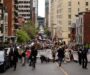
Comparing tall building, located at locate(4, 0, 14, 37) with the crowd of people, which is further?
tall building, located at locate(4, 0, 14, 37)

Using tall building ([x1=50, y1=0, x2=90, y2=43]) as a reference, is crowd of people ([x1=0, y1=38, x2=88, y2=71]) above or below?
below

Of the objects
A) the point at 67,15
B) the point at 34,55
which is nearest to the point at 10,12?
the point at 67,15

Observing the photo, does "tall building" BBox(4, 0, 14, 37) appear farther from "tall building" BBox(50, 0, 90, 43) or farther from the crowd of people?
the crowd of people

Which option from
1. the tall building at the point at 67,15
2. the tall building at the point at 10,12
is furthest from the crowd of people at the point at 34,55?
the tall building at the point at 67,15

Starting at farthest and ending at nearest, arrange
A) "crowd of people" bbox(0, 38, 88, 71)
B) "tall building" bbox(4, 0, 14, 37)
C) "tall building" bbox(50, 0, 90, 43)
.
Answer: "tall building" bbox(50, 0, 90, 43), "tall building" bbox(4, 0, 14, 37), "crowd of people" bbox(0, 38, 88, 71)

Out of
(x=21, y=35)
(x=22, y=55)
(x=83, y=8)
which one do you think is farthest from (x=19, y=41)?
(x=22, y=55)

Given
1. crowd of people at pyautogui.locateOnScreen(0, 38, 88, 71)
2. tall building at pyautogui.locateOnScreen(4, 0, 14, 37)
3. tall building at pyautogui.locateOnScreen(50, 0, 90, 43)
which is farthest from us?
tall building at pyautogui.locateOnScreen(50, 0, 90, 43)

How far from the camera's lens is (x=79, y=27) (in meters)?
117

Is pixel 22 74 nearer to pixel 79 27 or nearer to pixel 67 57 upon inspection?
pixel 67 57

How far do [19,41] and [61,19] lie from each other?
155ft

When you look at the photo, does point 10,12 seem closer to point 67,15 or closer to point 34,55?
point 67,15

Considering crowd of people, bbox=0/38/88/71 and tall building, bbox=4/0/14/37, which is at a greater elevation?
tall building, bbox=4/0/14/37

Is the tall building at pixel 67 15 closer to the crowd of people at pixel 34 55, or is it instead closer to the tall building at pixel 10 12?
the tall building at pixel 10 12

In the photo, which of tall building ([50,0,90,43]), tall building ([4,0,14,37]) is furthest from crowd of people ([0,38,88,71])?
tall building ([50,0,90,43])
